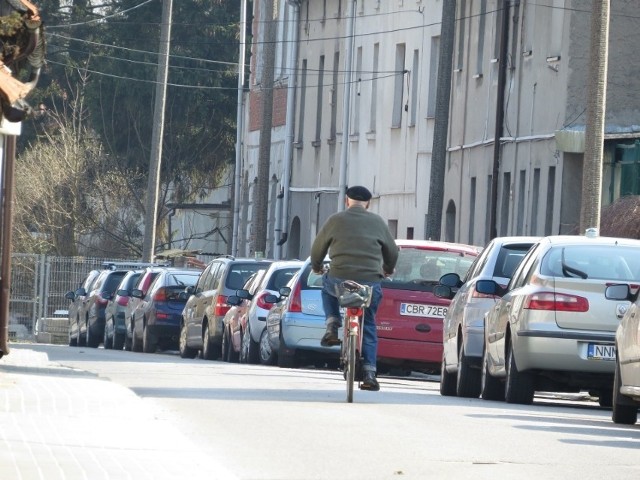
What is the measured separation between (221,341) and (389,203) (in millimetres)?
18874

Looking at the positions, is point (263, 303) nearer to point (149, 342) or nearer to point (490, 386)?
point (149, 342)

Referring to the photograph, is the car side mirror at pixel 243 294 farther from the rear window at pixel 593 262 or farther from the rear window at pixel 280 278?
the rear window at pixel 593 262

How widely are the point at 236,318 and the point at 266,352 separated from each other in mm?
1905

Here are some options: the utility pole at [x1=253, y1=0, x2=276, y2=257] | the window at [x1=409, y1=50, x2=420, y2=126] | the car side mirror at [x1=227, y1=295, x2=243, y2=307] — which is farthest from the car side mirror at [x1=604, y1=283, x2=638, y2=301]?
the window at [x1=409, y1=50, x2=420, y2=126]

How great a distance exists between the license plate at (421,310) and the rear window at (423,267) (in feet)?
0.67

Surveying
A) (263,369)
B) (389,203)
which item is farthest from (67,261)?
(263,369)

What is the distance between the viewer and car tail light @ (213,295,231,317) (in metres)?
32.4

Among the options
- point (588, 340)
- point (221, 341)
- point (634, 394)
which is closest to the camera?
point (634, 394)

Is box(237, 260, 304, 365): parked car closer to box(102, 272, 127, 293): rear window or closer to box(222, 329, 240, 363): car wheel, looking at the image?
box(222, 329, 240, 363): car wheel

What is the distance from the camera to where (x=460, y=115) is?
150ft

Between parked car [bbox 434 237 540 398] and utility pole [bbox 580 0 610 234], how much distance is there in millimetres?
5376

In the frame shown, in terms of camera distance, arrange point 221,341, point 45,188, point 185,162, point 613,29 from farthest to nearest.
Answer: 1. point 185,162
2. point 45,188
3. point 613,29
4. point 221,341

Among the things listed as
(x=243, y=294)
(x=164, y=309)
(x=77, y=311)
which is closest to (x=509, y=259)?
(x=243, y=294)

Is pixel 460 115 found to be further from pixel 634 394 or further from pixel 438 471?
pixel 438 471
